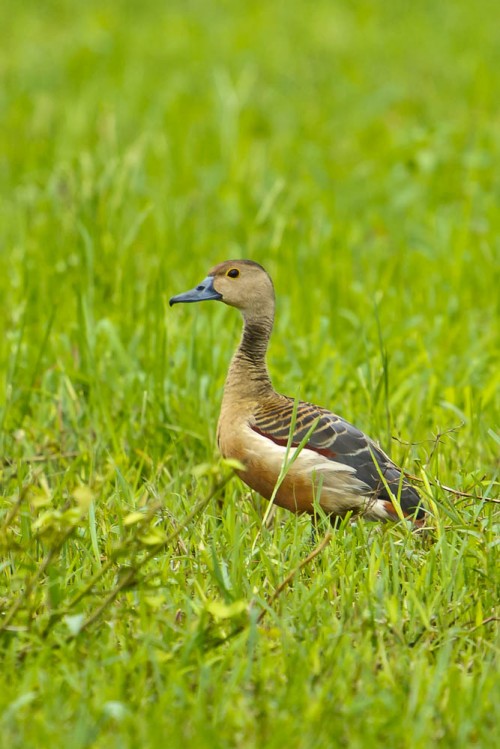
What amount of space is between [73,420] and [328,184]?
4.38 meters

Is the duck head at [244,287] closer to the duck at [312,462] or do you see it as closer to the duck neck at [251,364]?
the duck neck at [251,364]

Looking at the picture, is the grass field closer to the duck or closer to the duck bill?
the duck

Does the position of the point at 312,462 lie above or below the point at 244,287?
below

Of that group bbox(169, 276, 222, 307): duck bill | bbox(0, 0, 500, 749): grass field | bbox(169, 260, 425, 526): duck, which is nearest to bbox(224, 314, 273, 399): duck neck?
bbox(169, 260, 425, 526): duck

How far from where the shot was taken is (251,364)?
4953 millimetres

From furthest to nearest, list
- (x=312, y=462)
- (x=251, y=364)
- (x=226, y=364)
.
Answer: (x=226, y=364) → (x=251, y=364) → (x=312, y=462)

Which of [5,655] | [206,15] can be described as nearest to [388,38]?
[206,15]

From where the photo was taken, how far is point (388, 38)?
13031mm

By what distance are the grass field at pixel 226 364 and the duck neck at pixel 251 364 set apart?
0.34 meters

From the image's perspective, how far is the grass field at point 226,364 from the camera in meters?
3.29

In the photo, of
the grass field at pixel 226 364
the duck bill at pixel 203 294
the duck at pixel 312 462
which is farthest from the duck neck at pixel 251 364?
the grass field at pixel 226 364

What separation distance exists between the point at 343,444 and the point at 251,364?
0.64 meters

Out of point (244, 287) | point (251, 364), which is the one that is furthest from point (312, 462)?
point (244, 287)

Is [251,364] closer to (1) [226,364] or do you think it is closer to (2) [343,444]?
(2) [343,444]
